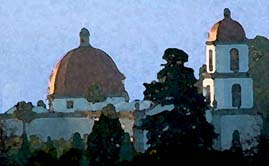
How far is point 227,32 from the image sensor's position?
92.7 meters

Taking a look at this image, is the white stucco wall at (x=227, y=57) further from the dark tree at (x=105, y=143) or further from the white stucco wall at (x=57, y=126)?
the dark tree at (x=105, y=143)

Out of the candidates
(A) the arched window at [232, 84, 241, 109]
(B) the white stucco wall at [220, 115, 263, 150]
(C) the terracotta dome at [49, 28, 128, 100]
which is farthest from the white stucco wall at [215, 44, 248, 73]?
(C) the terracotta dome at [49, 28, 128, 100]

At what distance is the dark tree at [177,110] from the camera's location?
68312mm

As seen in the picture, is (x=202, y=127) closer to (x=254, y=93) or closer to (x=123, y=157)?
(x=123, y=157)

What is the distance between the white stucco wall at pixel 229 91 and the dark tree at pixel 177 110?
20.1 meters

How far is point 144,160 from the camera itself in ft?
204

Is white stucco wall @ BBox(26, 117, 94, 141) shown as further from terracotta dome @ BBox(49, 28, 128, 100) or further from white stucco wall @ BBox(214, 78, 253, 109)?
white stucco wall @ BBox(214, 78, 253, 109)

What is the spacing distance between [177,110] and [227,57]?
21905 millimetres

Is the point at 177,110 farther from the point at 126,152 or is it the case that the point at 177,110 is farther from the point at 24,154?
the point at 24,154

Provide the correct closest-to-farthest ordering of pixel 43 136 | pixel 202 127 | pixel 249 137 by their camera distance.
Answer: pixel 202 127 → pixel 249 137 → pixel 43 136

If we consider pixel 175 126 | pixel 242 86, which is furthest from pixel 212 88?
pixel 175 126

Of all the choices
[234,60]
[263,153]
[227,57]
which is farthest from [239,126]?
[263,153]

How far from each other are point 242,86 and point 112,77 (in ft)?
29.1

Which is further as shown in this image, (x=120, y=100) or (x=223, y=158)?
(x=120, y=100)
